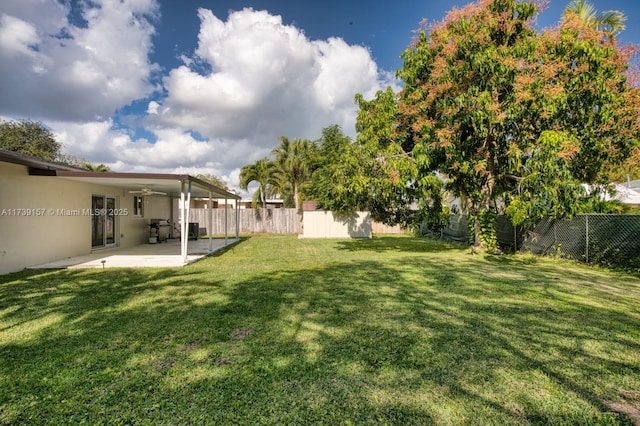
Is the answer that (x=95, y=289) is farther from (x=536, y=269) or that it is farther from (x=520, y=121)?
(x=520, y=121)

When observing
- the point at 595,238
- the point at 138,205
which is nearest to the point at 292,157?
the point at 138,205

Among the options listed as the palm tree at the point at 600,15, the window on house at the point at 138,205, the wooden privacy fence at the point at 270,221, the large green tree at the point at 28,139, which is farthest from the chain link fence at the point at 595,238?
the large green tree at the point at 28,139

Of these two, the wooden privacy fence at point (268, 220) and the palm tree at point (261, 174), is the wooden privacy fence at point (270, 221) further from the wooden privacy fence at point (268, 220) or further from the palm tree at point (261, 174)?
the palm tree at point (261, 174)

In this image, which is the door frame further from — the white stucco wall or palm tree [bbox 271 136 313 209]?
palm tree [bbox 271 136 313 209]

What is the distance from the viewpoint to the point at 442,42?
9.81m

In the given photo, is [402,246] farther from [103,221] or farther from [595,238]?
[103,221]

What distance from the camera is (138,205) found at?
43.7ft

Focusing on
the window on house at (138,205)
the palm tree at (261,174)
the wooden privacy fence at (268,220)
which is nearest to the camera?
the window on house at (138,205)

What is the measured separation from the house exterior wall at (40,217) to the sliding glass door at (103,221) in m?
0.29

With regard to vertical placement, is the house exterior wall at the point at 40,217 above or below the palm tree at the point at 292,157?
below

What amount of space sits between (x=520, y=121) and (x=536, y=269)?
14.1ft

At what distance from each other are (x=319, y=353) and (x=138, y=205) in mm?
13054

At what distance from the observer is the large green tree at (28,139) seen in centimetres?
2339


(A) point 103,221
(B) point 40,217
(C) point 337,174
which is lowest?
(A) point 103,221
